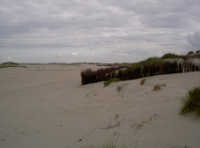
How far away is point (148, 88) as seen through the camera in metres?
4.31

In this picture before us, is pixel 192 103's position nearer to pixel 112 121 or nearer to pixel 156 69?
pixel 112 121

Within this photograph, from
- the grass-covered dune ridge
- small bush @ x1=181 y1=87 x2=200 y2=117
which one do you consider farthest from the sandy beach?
the grass-covered dune ridge

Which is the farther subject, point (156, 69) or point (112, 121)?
point (156, 69)

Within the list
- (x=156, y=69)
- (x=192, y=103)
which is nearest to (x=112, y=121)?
(x=192, y=103)

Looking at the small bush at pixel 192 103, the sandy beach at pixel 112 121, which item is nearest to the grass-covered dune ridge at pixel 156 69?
the sandy beach at pixel 112 121

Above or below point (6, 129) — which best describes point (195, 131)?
above

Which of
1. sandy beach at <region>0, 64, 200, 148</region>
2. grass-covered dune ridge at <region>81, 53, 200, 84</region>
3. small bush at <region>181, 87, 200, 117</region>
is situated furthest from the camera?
grass-covered dune ridge at <region>81, 53, 200, 84</region>

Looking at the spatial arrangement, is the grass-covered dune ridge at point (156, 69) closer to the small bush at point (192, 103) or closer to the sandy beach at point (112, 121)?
the sandy beach at point (112, 121)

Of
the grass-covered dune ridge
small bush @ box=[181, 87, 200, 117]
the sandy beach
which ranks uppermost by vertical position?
the grass-covered dune ridge

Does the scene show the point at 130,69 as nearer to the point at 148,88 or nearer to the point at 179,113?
the point at 148,88

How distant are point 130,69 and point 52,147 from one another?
432 cm

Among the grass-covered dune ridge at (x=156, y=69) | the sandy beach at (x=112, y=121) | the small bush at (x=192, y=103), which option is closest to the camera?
the sandy beach at (x=112, y=121)

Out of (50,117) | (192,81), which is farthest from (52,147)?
(192,81)

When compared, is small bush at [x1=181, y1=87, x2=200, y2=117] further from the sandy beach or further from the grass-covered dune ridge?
the grass-covered dune ridge
